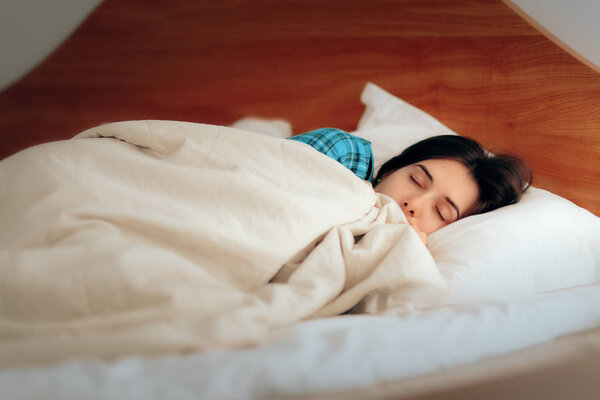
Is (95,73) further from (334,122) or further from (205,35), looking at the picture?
(334,122)

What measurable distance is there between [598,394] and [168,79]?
4.26ft

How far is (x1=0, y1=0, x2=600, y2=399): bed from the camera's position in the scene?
0.40 m

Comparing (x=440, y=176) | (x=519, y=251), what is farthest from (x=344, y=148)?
(x=519, y=251)

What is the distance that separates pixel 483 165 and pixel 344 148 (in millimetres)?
271

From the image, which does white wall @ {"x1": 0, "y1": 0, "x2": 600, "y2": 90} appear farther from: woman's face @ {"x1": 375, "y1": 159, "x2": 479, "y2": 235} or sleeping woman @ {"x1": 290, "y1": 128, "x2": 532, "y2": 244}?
woman's face @ {"x1": 375, "y1": 159, "x2": 479, "y2": 235}

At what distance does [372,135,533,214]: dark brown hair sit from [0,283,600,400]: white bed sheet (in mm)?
395

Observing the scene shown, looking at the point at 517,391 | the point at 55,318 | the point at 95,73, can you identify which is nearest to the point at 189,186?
the point at 55,318

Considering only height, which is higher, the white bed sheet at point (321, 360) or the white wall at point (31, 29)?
the white wall at point (31, 29)

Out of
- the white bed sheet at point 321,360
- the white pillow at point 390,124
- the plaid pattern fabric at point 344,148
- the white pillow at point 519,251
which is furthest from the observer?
the white pillow at point 390,124

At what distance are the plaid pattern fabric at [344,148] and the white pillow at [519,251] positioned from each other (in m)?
0.24

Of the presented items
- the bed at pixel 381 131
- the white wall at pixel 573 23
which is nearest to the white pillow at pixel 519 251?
the bed at pixel 381 131

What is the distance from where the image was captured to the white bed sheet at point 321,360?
0.38 meters

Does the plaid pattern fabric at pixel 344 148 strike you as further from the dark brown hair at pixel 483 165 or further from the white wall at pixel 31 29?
the white wall at pixel 31 29

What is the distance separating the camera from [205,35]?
136 centimetres
